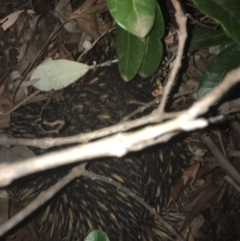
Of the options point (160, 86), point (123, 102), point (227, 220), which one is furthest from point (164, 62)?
point (227, 220)

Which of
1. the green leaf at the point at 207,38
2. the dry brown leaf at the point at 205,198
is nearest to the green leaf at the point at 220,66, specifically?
the green leaf at the point at 207,38

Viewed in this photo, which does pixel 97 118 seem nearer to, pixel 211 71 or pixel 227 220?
pixel 211 71

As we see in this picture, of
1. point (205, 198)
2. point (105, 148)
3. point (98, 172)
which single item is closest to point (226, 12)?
point (105, 148)

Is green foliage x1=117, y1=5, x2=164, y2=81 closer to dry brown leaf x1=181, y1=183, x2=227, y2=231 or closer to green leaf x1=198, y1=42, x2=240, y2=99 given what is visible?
green leaf x1=198, y1=42, x2=240, y2=99

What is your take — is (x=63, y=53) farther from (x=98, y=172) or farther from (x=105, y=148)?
(x=105, y=148)

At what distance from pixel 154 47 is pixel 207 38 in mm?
341

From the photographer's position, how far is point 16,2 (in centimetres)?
336

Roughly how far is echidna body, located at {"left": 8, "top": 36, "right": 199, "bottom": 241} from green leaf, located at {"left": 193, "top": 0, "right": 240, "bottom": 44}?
135 centimetres

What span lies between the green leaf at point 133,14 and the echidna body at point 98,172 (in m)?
1.25

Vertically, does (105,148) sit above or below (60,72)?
above

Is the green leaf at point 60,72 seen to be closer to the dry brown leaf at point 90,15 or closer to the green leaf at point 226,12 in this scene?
the dry brown leaf at point 90,15

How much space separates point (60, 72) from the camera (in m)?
2.60

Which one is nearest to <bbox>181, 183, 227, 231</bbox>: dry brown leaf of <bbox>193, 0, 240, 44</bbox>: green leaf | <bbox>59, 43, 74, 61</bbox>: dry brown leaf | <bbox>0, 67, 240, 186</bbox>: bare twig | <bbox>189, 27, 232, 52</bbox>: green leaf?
<bbox>189, 27, 232, 52</bbox>: green leaf

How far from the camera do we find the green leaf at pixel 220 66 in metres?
1.89
